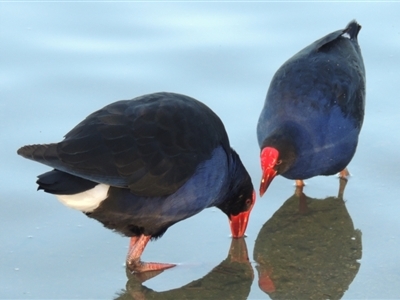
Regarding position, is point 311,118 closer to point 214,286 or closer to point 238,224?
point 238,224

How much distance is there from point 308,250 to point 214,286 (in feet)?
2.12

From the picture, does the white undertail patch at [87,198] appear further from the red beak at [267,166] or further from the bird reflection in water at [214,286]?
the red beak at [267,166]

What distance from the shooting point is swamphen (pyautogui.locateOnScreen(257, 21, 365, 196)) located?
17.3 ft

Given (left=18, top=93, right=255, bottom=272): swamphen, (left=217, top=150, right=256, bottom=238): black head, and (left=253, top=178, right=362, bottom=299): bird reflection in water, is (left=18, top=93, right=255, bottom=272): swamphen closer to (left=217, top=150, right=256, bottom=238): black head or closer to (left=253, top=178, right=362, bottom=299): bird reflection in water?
(left=217, top=150, right=256, bottom=238): black head

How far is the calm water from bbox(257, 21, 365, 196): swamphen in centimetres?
25

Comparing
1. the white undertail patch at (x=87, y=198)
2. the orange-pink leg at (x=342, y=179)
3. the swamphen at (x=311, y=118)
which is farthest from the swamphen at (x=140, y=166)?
the orange-pink leg at (x=342, y=179)

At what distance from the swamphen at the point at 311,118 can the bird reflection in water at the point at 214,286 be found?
0.56 meters

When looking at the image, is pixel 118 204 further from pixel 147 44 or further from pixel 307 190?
pixel 147 44

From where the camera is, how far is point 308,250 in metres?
4.89

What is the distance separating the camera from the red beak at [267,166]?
16.8ft

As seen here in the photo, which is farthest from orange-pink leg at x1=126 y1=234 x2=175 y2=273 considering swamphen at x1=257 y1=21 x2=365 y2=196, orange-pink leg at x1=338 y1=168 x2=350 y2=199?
orange-pink leg at x1=338 y1=168 x2=350 y2=199

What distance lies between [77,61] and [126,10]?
100 centimetres

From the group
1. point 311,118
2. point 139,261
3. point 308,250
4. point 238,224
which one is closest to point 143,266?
point 139,261

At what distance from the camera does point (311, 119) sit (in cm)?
549
